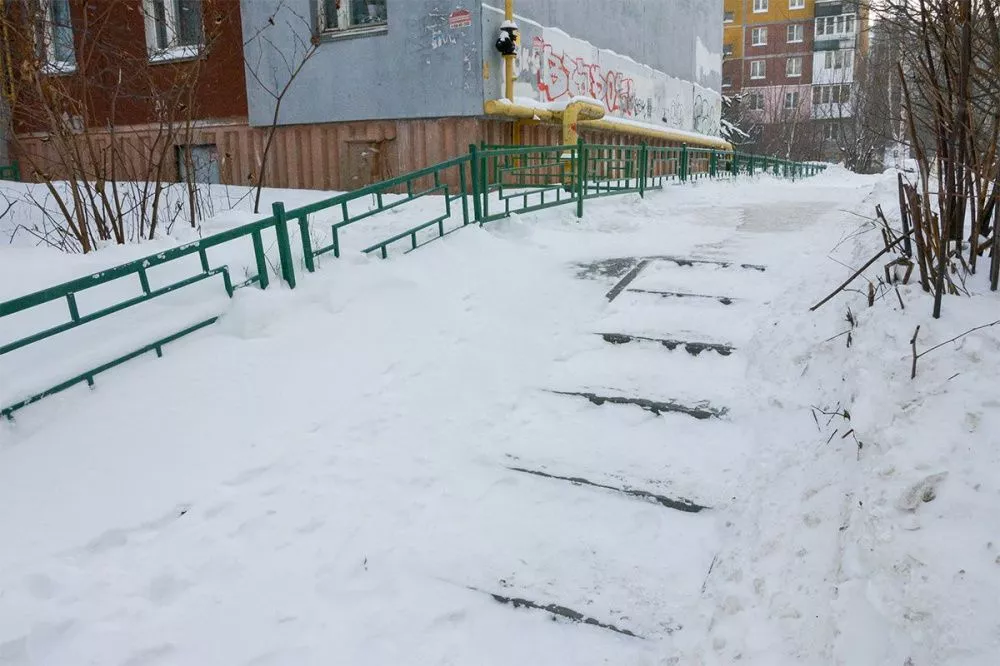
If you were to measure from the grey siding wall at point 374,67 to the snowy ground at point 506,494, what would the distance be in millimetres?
5528

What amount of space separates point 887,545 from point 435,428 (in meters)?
2.10

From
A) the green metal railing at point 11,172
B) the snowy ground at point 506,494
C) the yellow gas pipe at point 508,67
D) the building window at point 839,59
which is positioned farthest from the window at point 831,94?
the snowy ground at point 506,494

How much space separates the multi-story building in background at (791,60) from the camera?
35031 mm

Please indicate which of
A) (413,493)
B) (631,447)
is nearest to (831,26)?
(631,447)

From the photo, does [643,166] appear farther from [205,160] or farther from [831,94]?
[831,94]

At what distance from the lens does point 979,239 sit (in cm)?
344

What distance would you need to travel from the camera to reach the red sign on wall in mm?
8898

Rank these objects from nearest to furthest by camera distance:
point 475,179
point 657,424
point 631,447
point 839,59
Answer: point 631,447 < point 657,424 < point 475,179 < point 839,59

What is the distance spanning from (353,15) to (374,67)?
94 cm

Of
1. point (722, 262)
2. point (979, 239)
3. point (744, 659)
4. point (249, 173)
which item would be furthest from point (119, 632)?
point (249, 173)

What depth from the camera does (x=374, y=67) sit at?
31.3 ft

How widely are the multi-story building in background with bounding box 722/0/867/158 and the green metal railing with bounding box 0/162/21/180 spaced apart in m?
30.2

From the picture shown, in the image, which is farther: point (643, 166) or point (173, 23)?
point (173, 23)

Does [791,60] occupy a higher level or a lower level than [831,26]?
lower
